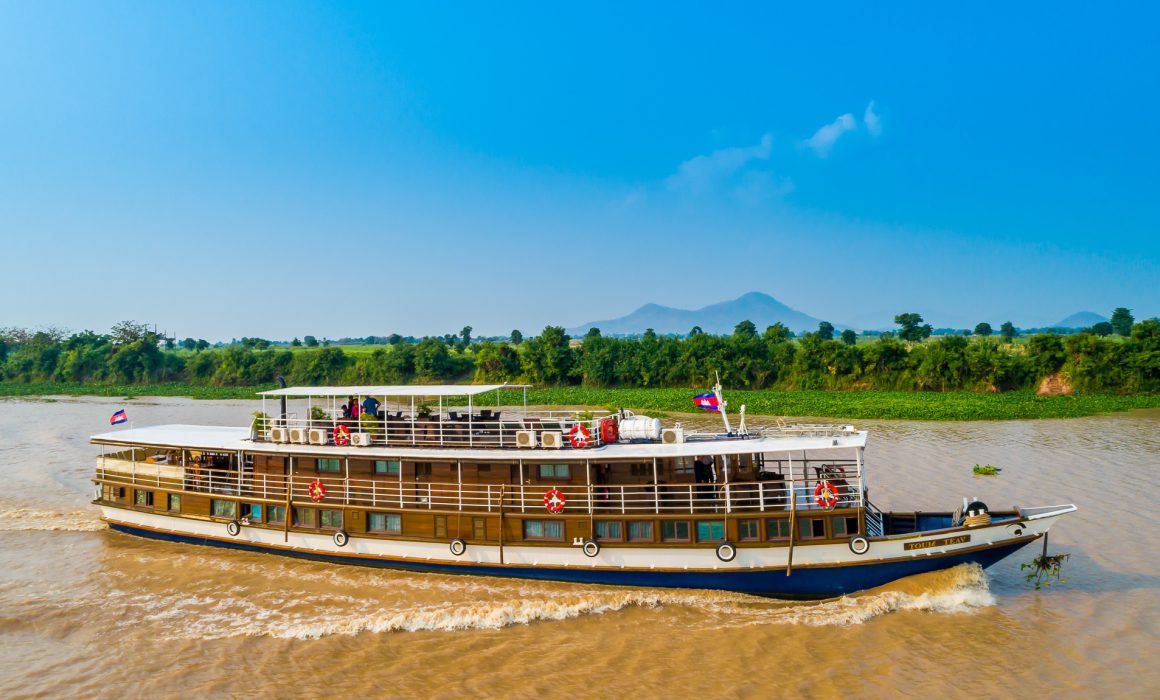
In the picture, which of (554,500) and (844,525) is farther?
(554,500)

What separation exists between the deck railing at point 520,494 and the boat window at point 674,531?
0.96ft

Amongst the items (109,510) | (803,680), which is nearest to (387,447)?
(109,510)

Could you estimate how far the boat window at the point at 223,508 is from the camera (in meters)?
16.5

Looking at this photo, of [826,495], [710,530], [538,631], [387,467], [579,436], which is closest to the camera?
[538,631]

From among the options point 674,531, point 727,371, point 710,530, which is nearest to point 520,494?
point 674,531

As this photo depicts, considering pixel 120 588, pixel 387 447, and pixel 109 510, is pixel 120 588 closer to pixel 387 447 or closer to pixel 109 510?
pixel 109 510

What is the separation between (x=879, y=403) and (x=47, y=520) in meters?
42.0

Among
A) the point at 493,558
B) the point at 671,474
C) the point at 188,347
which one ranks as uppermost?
the point at 188,347

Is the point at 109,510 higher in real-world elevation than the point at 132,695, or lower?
higher

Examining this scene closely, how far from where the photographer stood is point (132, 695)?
34.3ft

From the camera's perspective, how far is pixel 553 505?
13945 mm

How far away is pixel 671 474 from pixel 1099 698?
771 centimetres

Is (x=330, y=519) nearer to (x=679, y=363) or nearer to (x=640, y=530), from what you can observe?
(x=640, y=530)

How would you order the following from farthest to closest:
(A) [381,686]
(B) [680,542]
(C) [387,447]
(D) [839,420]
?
1. (D) [839,420]
2. (C) [387,447]
3. (B) [680,542]
4. (A) [381,686]
